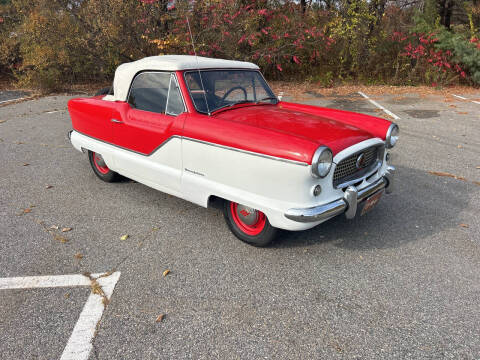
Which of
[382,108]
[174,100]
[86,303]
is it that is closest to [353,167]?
[174,100]

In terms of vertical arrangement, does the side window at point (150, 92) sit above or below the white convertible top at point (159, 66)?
below

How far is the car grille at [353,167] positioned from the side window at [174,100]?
5.07 ft

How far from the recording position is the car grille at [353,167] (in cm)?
287

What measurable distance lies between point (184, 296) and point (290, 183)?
1146mm

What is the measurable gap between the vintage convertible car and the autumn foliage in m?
8.76

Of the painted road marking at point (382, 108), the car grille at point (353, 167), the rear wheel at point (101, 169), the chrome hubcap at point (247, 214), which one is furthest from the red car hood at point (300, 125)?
the painted road marking at point (382, 108)

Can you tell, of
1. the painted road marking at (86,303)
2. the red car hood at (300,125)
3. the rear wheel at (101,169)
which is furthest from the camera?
the rear wheel at (101,169)

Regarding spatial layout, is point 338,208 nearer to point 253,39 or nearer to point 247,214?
point 247,214

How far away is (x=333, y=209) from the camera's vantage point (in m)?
2.72

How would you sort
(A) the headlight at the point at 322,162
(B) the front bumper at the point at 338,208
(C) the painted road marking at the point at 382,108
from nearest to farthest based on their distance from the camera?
(A) the headlight at the point at 322,162 < (B) the front bumper at the point at 338,208 < (C) the painted road marking at the point at 382,108

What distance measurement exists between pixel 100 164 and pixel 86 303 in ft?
8.20

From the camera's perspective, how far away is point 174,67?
3.41 meters

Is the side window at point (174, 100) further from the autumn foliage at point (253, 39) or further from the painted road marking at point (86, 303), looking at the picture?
the autumn foliage at point (253, 39)

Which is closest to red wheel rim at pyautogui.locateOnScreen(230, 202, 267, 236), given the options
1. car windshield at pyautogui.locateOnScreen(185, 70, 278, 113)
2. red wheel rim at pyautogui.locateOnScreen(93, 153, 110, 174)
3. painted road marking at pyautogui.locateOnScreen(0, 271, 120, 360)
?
car windshield at pyautogui.locateOnScreen(185, 70, 278, 113)
